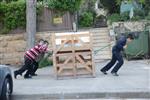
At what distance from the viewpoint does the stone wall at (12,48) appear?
2206 cm

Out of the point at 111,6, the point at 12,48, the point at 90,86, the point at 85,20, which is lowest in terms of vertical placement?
the point at 90,86

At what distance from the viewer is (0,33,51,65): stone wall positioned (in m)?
22.1

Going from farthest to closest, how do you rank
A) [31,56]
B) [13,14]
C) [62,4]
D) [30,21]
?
[62,4] → [13,14] → [30,21] → [31,56]

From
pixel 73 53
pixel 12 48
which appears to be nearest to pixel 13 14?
pixel 12 48

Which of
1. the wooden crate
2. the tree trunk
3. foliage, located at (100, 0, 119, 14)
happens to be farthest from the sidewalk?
foliage, located at (100, 0, 119, 14)

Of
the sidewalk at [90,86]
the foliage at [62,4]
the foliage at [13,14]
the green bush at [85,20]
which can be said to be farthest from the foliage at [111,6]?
the sidewalk at [90,86]

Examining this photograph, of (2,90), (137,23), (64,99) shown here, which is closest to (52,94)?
(64,99)

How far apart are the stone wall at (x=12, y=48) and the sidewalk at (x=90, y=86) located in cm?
532

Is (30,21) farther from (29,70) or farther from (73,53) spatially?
(73,53)

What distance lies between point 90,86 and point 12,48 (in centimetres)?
930

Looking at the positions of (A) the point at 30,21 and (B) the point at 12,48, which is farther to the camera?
(B) the point at 12,48

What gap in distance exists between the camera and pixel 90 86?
44.1ft

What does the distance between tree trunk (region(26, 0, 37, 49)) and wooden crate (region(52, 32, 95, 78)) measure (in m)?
5.35

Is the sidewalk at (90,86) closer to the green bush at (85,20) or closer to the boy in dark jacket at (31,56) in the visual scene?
the boy in dark jacket at (31,56)
